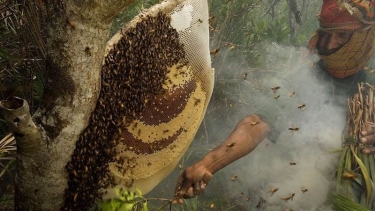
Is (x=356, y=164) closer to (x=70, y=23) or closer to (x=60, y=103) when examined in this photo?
(x=60, y=103)

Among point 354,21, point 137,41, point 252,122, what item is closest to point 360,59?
point 354,21

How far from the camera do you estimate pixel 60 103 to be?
87.0 inches

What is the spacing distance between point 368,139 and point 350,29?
107 cm

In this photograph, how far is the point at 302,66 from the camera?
4.40 meters

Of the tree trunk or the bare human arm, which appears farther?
the bare human arm

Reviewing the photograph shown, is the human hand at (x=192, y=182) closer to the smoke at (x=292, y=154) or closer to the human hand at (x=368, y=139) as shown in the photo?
the smoke at (x=292, y=154)

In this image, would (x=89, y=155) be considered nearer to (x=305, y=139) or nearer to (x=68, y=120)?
(x=68, y=120)

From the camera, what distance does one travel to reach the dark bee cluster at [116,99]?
242cm

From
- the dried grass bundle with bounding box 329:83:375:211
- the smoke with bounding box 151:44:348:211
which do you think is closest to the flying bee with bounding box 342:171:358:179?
the dried grass bundle with bounding box 329:83:375:211

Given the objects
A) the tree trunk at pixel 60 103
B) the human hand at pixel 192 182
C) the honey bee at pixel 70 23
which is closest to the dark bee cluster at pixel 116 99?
the tree trunk at pixel 60 103

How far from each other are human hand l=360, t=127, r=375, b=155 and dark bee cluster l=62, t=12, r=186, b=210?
231 centimetres

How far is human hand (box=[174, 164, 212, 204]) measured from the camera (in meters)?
2.99

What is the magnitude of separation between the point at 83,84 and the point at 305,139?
2.81 metres

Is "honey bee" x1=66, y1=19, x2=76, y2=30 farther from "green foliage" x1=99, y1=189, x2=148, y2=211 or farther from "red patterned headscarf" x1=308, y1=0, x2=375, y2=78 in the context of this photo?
"red patterned headscarf" x1=308, y1=0, x2=375, y2=78
